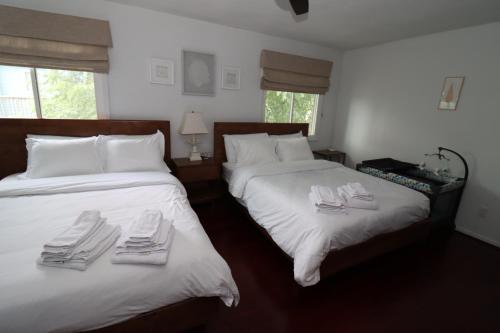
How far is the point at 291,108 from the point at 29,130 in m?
3.25

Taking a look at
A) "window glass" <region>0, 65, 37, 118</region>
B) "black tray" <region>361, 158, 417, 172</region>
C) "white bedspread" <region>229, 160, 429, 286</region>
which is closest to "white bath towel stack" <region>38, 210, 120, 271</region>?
"white bedspread" <region>229, 160, 429, 286</region>

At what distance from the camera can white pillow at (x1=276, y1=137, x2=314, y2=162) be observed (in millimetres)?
3184

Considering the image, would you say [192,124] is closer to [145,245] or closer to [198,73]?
[198,73]

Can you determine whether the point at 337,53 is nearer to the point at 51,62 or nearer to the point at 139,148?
→ the point at 139,148

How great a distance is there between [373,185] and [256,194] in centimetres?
124

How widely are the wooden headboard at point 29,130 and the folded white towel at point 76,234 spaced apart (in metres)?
1.47

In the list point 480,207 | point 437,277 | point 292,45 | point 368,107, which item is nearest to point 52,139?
point 292,45

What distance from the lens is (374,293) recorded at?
5.88ft

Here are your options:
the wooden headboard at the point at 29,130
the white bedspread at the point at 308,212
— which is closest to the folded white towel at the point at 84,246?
the white bedspread at the point at 308,212

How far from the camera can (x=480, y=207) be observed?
8.67 feet

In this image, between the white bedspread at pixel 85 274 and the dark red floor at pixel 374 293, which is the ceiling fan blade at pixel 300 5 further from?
the dark red floor at pixel 374 293

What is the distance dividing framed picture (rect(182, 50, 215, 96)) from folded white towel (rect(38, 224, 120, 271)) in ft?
6.95

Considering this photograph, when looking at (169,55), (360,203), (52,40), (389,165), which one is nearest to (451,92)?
(389,165)

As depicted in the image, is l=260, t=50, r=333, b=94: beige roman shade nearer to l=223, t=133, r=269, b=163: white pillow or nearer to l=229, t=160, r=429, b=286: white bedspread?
l=223, t=133, r=269, b=163: white pillow
